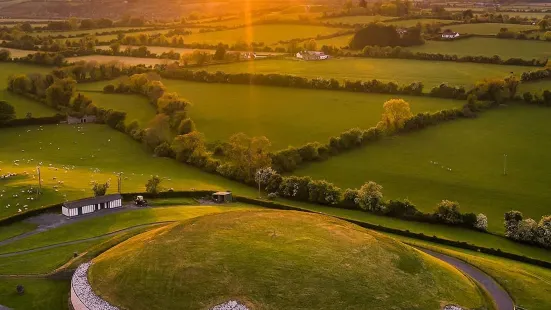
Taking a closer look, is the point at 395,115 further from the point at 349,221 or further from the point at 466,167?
the point at 349,221

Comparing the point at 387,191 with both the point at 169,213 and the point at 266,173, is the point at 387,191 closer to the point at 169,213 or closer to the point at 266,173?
the point at 266,173

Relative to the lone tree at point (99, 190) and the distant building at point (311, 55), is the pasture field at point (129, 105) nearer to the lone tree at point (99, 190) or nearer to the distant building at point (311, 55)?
the lone tree at point (99, 190)

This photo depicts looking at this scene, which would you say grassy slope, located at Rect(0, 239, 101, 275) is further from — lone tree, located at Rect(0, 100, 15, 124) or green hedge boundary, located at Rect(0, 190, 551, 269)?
lone tree, located at Rect(0, 100, 15, 124)

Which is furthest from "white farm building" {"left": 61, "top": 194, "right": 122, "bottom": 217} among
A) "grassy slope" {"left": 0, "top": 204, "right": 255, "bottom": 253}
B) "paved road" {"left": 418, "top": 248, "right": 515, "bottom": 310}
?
"paved road" {"left": 418, "top": 248, "right": 515, "bottom": 310}

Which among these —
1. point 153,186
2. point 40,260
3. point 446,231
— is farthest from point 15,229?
point 446,231

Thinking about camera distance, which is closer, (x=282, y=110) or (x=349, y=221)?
(x=349, y=221)
